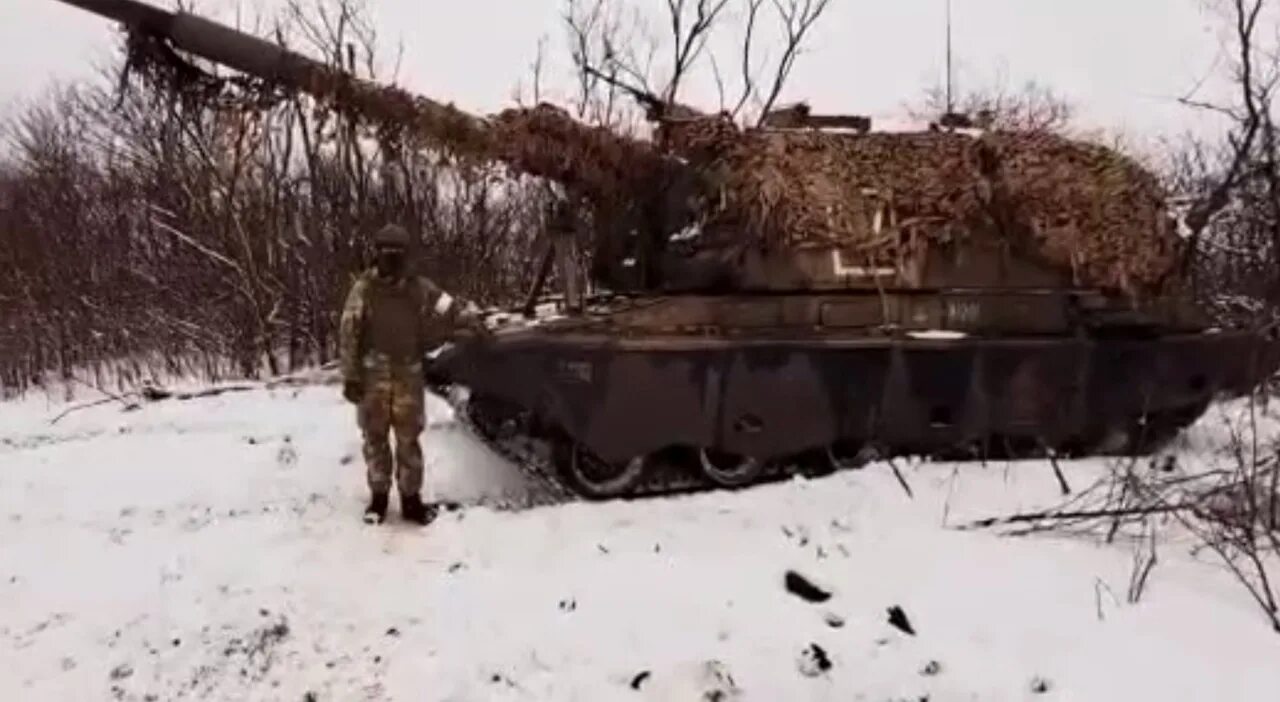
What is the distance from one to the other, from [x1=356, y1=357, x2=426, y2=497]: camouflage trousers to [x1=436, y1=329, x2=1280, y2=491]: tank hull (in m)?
0.73

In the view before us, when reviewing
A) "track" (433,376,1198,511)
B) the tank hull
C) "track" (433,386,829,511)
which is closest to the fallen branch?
the tank hull

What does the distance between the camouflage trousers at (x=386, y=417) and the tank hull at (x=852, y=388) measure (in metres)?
0.73

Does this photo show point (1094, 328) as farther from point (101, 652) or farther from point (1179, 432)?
point (101, 652)

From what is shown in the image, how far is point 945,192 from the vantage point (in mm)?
10172

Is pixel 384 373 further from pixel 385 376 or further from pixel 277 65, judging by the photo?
pixel 277 65

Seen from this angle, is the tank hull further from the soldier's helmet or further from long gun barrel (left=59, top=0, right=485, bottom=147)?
long gun barrel (left=59, top=0, right=485, bottom=147)

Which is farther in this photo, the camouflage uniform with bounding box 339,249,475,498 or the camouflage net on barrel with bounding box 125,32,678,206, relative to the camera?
the camouflage net on barrel with bounding box 125,32,678,206

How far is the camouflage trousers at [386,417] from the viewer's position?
8.38 m

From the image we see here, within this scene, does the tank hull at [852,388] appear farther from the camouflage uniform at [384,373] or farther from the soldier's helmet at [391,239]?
the soldier's helmet at [391,239]

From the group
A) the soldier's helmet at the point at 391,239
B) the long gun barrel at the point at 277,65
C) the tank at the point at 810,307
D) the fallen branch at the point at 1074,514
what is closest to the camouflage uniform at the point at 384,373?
the soldier's helmet at the point at 391,239

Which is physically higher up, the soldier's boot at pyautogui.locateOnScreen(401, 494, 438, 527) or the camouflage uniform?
the camouflage uniform

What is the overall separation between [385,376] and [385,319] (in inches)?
13.7

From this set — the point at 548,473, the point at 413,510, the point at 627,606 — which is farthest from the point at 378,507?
the point at 627,606

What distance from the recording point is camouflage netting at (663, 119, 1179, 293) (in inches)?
389
